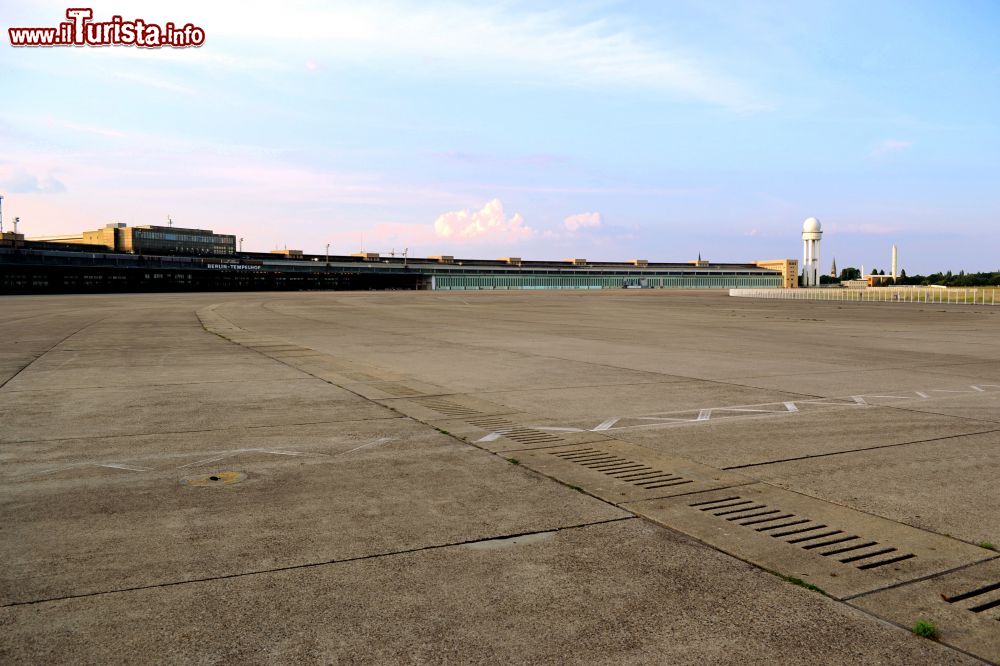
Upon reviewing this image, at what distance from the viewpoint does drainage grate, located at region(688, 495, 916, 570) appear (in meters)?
5.58

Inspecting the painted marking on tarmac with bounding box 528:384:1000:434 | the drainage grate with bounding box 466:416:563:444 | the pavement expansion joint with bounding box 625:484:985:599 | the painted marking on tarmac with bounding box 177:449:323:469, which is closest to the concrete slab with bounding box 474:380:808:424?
the painted marking on tarmac with bounding box 528:384:1000:434

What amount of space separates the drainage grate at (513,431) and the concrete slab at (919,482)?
2.74 m

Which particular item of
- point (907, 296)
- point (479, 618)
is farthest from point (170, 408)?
point (907, 296)

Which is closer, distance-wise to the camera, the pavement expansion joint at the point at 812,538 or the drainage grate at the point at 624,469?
the pavement expansion joint at the point at 812,538

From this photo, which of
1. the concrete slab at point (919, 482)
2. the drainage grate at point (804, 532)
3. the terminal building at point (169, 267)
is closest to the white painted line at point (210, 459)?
the drainage grate at point (804, 532)

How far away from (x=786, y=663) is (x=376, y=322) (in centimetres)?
3544

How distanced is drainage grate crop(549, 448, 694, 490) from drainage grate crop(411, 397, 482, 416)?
10.1ft

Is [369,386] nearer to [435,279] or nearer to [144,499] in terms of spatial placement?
[144,499]

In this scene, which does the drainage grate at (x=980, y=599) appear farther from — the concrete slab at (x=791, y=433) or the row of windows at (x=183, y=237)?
the row of windows at (x=183, y=237)

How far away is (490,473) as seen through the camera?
7.99 metres

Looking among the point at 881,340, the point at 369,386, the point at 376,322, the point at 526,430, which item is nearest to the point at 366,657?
the point at 526,430

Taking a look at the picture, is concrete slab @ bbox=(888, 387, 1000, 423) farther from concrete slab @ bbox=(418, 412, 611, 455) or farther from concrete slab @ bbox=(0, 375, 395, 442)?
concrete slab @ bbox=(0, 375, 395, 442)

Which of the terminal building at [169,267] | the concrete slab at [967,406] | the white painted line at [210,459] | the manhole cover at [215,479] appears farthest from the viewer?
the terminal building at [169,267]

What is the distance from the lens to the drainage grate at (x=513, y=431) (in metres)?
9.75
